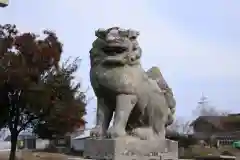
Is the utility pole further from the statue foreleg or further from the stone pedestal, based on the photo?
the stone pedestal

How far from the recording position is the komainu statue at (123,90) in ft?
16.9

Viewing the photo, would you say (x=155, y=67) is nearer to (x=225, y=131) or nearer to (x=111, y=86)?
(x=111, y=86)

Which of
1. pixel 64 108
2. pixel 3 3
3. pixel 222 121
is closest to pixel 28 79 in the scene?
pixel 64 108

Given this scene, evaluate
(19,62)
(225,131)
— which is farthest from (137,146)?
(225,131)

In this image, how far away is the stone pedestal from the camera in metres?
4.94

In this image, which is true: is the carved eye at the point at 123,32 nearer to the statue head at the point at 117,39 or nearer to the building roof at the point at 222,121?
the statue head at the point at 117,39

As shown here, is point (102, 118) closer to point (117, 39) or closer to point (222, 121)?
point (117, 39)

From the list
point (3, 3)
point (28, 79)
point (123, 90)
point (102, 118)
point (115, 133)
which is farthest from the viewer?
point (28, 79)

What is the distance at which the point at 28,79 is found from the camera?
17500 millimetres

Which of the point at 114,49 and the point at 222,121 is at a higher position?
the point at 222,121

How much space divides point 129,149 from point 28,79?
13072 mm

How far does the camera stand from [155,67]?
6.01 metres

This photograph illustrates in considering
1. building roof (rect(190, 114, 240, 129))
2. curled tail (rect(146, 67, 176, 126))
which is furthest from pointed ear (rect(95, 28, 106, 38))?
building roof (rect(190, 114, 240, 129))

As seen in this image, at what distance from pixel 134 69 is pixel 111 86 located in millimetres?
Result: 383
